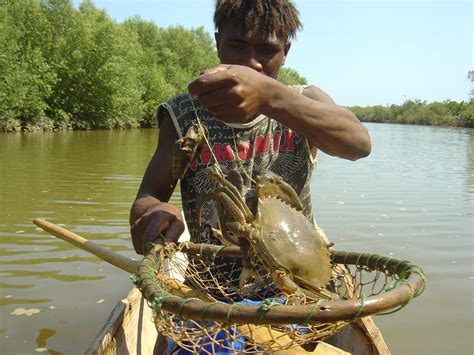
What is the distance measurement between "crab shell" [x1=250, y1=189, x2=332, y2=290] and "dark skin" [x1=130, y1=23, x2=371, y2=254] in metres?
0.36

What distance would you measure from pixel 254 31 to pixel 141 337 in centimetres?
195

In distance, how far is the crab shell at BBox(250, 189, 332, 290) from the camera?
1.96 metres

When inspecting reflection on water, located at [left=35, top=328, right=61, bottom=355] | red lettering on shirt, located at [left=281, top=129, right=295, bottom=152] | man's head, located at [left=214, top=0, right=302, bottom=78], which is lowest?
reflection on water, located at [left=35, top=328, right=61, bottom=355]

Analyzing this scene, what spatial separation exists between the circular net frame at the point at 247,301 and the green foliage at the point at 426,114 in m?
63.7

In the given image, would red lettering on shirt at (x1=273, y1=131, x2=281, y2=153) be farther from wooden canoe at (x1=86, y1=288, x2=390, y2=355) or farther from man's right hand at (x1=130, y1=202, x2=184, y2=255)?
wooden canoe at (x1=86, y1=288, x2=390, y2=355)

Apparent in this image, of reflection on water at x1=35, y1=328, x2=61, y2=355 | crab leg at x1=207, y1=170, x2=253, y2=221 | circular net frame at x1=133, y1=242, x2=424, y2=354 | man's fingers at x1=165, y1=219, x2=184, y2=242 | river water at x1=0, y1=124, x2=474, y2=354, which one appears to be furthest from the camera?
river water at x1=0, y1=124, x2=474, y2=354

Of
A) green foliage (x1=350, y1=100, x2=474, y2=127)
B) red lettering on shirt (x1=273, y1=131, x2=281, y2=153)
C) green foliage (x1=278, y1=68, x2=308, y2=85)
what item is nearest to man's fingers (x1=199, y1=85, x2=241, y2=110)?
red lettering on shirt (x1=273, y1=131, x2=281, y2=153)

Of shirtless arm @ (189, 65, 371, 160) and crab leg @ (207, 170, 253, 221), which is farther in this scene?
crab leg @ (207, 170, 253, 221)

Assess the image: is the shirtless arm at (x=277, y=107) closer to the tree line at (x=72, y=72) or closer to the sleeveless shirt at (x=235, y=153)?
the sleeveless shirt at (x=235, y=153)

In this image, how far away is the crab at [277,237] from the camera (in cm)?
195

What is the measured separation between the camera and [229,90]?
161 centimetres

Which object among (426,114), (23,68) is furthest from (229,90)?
(426,114)

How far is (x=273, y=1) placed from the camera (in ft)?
8.38

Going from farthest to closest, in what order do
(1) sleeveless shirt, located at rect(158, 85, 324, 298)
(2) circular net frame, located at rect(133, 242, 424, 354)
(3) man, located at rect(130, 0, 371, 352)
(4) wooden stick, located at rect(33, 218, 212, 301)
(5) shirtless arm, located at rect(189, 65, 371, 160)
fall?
1. (1) sleeveless shirt, located at rect(158, 85, 324, 298)
2. (4) wooden stick, located at rect(33, 218, 212, 301)
3. (3) man, located at rect(130, 0, 371, 352)
4. (5) shirtless arm, located at rect(189, 65, 371, 160)
5. (2) circular net frame, located at rect(133, 242, 424, 354)
